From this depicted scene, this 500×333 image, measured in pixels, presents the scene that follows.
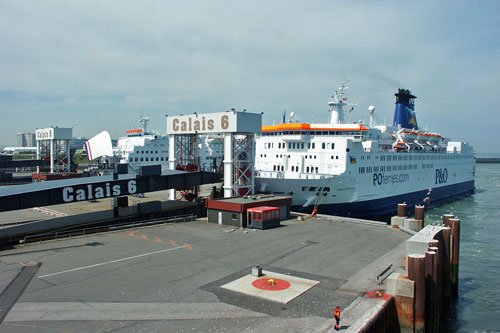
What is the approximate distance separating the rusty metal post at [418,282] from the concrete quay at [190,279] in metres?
1.49

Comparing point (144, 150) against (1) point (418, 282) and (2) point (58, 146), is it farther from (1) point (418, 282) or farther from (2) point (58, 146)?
(1) point (418, 282)

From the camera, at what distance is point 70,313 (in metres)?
13.2

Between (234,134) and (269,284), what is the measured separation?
778 inches

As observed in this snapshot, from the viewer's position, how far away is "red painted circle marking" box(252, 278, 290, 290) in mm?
15695

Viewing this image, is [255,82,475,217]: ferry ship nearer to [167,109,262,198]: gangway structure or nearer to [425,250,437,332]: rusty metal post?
[167,109,262,198]: gangway structure

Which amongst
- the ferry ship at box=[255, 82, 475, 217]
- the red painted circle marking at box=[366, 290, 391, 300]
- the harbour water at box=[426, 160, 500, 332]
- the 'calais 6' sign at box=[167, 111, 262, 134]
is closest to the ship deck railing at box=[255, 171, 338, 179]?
the ferry ship at box=[255, 82, 475, 217]

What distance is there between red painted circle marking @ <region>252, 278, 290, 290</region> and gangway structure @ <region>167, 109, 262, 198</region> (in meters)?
17.7

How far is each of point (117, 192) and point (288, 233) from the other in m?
12.4

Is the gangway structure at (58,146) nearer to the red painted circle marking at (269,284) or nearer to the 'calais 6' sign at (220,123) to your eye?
the 'calais 6' sign at (220,123)

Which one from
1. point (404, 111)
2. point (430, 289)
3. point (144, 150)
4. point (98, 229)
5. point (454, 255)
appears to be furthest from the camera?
point (144, 150)

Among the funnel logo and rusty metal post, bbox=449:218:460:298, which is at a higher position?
the funnel logo

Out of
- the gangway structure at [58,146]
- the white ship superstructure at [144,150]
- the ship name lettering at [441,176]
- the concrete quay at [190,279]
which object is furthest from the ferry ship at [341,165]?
the gangway structure at [58,146]

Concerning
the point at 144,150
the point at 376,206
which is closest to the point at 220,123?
the point at 376,206

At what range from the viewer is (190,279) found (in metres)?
16.7
